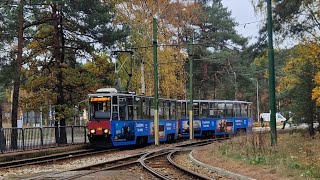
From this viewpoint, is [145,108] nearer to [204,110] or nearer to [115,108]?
[115,108]

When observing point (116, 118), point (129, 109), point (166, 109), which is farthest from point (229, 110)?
point (116, 118)

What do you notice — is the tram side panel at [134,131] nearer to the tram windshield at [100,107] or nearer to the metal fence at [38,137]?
the tram windshield at [100,107]

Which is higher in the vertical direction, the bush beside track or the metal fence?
the metal fence

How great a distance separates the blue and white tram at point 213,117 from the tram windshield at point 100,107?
10.4m

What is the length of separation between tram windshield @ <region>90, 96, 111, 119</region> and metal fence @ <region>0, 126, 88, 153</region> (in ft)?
6.81

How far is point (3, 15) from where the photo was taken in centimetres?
2767

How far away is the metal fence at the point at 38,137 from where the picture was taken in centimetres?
2352

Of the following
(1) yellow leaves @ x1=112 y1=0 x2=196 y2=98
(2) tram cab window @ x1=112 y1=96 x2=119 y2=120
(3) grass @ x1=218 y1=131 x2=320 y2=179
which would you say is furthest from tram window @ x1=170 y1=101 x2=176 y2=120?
(3) grass @ x1=218 y1=131 x2=320 y2=179

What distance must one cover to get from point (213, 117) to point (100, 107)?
1526cm

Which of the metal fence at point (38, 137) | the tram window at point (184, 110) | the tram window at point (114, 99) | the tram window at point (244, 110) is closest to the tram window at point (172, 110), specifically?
the tram window at point (184, 110)

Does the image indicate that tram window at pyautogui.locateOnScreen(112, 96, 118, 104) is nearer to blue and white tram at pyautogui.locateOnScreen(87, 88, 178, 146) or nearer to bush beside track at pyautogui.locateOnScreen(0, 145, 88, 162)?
blue and white tram at pyautogui.locateOnScreen(87, 88, 178, 146)

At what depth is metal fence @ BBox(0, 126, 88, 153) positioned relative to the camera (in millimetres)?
23525

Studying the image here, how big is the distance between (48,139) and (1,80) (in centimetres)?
475

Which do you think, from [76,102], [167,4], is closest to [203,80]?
[167,4]
